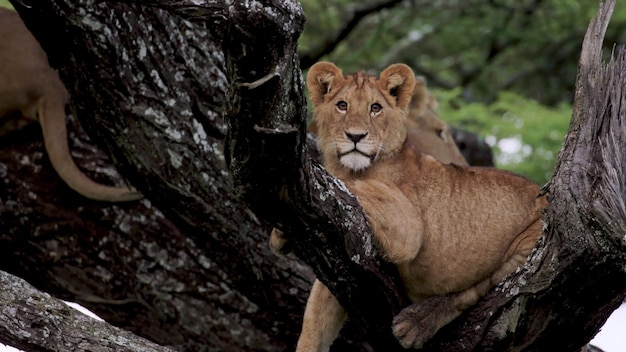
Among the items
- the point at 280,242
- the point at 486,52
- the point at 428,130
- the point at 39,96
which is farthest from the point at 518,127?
the point at 280,242

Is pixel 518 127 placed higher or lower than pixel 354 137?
higher

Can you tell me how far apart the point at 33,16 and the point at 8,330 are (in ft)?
4.96

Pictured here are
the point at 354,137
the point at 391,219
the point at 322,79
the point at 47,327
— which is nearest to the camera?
the point at 47,327

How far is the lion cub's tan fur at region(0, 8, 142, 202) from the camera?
18.2ft

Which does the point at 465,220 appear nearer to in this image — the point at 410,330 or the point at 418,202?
the point at 418,202

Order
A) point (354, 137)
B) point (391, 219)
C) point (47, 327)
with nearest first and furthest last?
point (47, 327) < point (391, 219) < point (354, 137)

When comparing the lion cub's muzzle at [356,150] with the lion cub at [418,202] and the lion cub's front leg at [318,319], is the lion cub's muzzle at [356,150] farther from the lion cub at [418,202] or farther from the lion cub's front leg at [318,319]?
the lion cub's front leg at [318,319]

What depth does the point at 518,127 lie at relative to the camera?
831 centimetres

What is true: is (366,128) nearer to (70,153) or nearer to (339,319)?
(339,319)

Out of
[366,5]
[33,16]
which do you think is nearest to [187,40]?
[33,16]

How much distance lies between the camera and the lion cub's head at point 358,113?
450 centimetres

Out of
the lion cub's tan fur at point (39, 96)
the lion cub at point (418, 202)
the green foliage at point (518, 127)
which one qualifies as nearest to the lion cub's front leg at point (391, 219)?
the lion cub at point (418, 202)

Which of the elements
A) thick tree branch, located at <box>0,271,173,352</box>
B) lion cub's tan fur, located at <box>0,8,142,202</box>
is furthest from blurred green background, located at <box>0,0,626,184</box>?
thick tree branch, located at <box>0,271,173,352</box>

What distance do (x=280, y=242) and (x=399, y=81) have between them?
3.33ft
